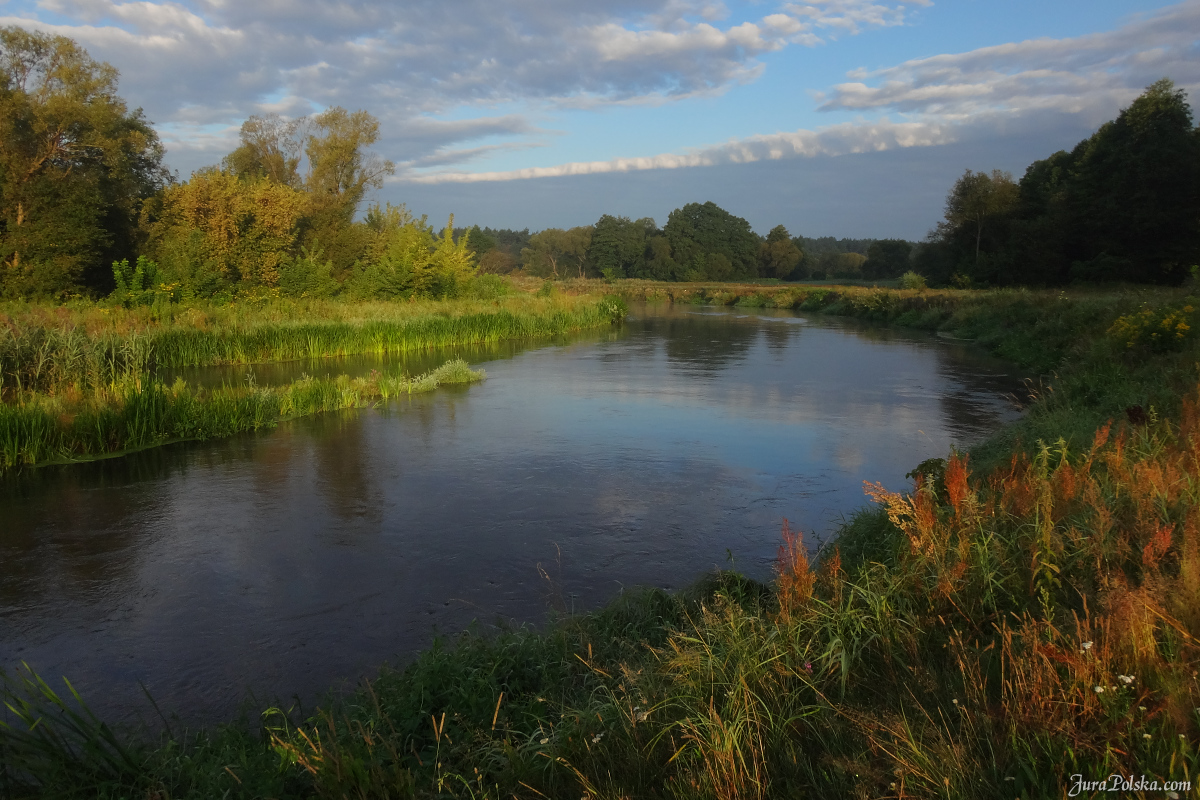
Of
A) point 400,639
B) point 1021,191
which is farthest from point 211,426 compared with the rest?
point 1021,191

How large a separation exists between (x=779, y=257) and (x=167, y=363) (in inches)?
3565

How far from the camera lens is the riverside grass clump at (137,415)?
972 centimetres

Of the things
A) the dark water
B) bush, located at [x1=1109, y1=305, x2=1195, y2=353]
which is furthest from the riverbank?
bush, located at [x1=1109, y1=305, x2=1195, y2=353]

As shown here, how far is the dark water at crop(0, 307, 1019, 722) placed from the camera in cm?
518

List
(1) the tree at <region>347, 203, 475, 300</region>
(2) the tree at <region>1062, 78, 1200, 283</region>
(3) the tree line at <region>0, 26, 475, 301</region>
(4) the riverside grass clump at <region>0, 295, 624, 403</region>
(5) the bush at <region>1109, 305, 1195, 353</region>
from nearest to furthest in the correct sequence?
(4) the riverside grass clump at <region>0, 295, 624, 403</region>
(5) the bush at <region>1109, 305, 1195, 353</region>
(3) the tree line at <region>0, 26, 475, 301</region>
(1) the tree at <region>347, 203, 475, 300</region>
(2) the tree at <region>1062, 78, 1200, 283</region>

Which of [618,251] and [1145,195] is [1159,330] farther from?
[618,251]

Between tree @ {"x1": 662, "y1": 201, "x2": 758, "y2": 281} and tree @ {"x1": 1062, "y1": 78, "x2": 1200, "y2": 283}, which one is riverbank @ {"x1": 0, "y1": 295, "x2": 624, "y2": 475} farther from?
tree @ {"x1": 662, "y1": 201, "x2": 758, "y2": 281}

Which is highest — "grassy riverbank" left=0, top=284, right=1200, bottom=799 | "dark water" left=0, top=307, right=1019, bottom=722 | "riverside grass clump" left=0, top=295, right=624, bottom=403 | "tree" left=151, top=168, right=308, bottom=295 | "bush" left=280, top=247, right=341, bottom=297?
"tree" left=151, top=168, right=308, bottom=295

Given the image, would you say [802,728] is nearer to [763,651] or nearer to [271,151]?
[763,651]

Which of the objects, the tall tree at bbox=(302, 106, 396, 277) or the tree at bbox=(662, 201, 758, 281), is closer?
the tall tree at bbox=(302, 106, 396, 277)

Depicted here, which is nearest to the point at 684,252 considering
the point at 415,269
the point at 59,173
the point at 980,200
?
the point at 980,200

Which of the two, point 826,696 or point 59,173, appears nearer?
point 826,696

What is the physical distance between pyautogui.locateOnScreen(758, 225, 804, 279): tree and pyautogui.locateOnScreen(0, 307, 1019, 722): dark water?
86.7 meters

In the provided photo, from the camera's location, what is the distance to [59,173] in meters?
24.9
